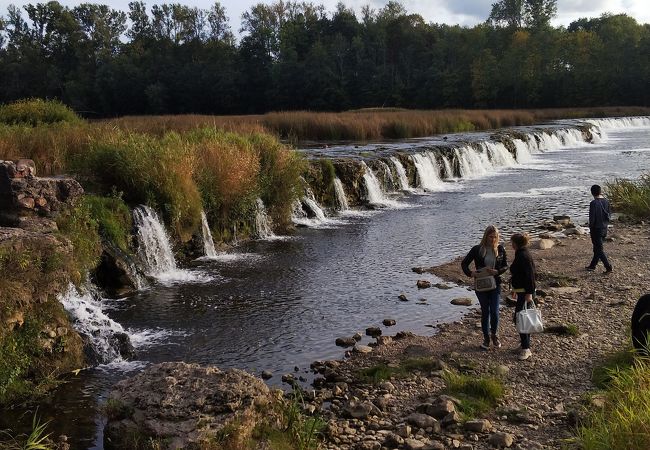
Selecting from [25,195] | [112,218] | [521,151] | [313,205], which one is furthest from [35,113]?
[521,151]

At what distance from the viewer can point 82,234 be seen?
11.6m

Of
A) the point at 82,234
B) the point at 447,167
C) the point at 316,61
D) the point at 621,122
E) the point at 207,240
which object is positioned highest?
the point at 316,61

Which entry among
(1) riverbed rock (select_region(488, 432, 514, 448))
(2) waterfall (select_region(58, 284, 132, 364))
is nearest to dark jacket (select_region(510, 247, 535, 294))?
(1) riverbed rock (select_region(488, 432, 514, 448))

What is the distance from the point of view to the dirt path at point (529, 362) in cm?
648

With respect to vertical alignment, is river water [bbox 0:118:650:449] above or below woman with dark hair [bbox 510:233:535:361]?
below

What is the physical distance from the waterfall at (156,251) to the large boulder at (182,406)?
7.28 metres

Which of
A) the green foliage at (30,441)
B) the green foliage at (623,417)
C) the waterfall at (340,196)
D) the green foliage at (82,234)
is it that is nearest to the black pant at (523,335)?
the green foliage at (623,417)

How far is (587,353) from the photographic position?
8.63 metres

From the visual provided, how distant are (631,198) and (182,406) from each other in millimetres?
18451

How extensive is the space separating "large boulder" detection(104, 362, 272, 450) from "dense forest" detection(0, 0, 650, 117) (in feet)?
263

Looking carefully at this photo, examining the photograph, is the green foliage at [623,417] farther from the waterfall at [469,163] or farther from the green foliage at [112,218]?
the waterfall at [469,163]

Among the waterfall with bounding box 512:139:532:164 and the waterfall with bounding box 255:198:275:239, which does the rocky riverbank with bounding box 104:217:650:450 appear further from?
the waterfall with bounding box 512:139:532:164

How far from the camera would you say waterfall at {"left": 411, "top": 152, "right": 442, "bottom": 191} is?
90.4ft

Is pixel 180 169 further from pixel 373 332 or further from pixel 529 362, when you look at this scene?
pixel 529 362
